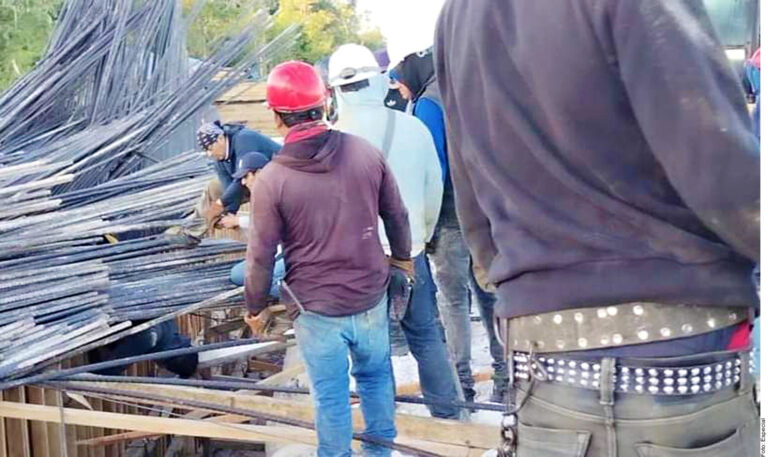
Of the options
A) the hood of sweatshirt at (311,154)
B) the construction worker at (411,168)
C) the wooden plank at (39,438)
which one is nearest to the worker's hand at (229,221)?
the wooden plank at (39,438)

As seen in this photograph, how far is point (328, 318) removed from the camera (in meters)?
3.33

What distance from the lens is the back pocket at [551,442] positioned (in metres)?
1.51

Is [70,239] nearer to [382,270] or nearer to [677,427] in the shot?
[382,270]

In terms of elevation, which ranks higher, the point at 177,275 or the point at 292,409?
the point at 177,275

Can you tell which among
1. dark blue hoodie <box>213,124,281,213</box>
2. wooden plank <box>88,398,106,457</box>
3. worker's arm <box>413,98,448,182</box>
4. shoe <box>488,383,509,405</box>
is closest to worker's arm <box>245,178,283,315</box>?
worker's arm <box>413,98,448,182</box>

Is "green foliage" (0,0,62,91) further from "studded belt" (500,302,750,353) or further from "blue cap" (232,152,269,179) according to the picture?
"studded belt" (500,302,750,353)

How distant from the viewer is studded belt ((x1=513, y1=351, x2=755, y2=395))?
146 cm

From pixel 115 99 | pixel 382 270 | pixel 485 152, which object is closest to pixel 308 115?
pixel 382 270

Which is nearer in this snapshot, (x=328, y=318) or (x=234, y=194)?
(x=328, y=318)

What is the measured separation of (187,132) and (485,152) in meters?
6.64

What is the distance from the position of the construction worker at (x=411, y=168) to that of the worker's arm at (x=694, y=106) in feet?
7.58

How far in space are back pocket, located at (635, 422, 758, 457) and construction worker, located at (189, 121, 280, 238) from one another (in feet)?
12.6

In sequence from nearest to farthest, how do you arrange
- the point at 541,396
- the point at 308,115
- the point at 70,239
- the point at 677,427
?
the point at 677,427
the point at 541,396
the point at 308,115
the point at 70,239

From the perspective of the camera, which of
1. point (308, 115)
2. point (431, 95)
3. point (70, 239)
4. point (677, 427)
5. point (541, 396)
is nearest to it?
point (677, 427)
